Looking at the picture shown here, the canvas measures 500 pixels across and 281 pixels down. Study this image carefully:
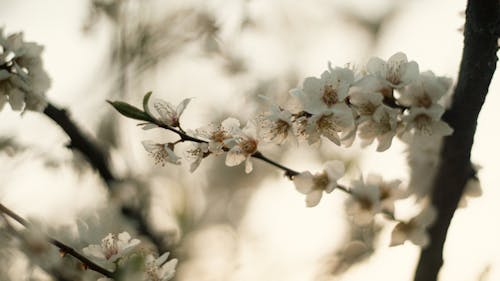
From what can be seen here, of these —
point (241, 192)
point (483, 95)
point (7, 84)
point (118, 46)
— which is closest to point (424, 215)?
point (483, 95)

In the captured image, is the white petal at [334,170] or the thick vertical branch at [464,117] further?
the white petal at [334,170]

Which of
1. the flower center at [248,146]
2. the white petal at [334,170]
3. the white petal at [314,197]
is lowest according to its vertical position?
the white petal at [314,197]

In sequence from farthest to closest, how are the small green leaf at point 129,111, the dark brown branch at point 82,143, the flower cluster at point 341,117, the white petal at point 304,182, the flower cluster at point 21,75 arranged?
1. the dark brown branch at point 82,143
2. the flower cluster at point 21,75
3. the white petal at point 304,182
4. the flower cluster at point 341,117
5. the small green leaf at point 129,111

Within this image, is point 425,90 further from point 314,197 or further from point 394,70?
point 314,197

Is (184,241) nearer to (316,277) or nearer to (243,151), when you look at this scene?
(316,277)

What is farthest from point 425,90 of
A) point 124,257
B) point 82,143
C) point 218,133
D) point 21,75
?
point 82,143

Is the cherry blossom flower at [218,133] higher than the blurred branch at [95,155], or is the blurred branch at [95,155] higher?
the blurred branch at [95,155]

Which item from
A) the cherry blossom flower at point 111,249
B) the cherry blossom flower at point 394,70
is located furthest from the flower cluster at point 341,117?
the cherry blossom flower at point 111,249

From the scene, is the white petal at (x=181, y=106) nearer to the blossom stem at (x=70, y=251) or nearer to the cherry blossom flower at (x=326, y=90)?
the cherry blossom flower at (x=326, y=90)
